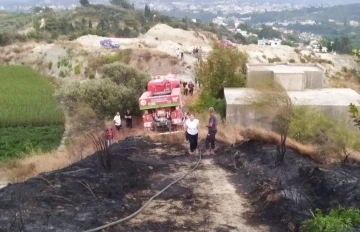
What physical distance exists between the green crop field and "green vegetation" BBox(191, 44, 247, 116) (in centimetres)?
738

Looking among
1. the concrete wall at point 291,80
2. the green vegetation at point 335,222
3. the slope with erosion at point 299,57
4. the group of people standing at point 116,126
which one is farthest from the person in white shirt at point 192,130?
the slope with erosion at point 299,57

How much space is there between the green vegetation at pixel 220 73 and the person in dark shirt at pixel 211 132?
345 inches

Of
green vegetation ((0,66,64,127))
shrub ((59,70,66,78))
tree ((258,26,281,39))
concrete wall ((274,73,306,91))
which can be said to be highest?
concrete wall ((274,73,306,91))

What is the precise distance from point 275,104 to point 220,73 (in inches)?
339

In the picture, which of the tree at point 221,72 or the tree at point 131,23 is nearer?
the tree at point 221,72

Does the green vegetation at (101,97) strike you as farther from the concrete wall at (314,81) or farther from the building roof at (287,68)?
the concrete wall at (314,81)

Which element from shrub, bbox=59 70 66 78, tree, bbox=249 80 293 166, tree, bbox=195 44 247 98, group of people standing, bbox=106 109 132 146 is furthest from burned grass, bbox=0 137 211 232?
shrub, bbox=59 70 66 78

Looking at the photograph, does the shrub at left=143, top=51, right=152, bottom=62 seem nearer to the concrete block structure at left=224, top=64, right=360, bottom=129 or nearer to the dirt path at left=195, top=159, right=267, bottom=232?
the concrete block structure at left=224, top=64, right=360, bottom=129

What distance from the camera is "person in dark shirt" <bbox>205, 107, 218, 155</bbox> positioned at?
15.7m

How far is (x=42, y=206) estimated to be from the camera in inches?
412

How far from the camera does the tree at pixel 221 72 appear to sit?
26172 mm

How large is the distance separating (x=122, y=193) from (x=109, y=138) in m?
6.49

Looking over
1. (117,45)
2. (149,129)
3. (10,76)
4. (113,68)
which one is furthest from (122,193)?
(117,45)

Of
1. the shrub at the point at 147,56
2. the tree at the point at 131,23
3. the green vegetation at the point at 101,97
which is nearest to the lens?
the green vegetation at the point at 101,97
